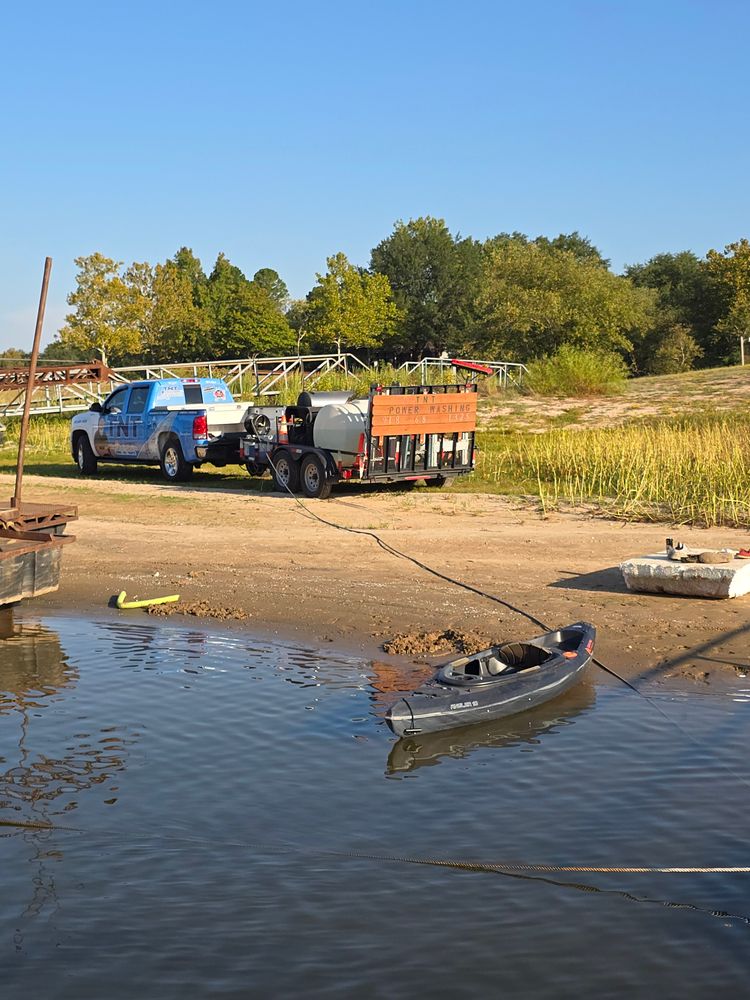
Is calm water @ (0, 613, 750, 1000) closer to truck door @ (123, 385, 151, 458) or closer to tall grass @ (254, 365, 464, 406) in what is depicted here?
truck door @ (123, 385, 151, 458)

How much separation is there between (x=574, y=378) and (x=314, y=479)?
59.8 ft

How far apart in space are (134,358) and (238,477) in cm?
5932

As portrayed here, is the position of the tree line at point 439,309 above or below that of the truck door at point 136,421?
above

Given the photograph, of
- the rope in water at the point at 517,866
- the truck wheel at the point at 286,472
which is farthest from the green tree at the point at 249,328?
the rope in water at the point at 517,866

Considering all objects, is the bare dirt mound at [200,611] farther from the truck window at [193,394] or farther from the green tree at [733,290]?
the green tree at [733,290]

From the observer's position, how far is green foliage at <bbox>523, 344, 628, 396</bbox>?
36.7m

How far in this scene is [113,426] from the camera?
25.3 m

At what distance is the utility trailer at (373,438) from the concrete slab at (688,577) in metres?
7.49

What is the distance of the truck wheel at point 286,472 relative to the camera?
20922 mm

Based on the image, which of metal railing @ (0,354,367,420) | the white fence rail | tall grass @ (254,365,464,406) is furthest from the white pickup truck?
metal railing @ (0,354,367,420)

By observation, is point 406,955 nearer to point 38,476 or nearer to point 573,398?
point 38,476

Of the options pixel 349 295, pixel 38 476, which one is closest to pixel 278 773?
pixel 38 476

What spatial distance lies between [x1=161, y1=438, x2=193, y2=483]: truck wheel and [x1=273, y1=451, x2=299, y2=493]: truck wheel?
2.77 meters

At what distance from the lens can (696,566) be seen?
1219 cm
